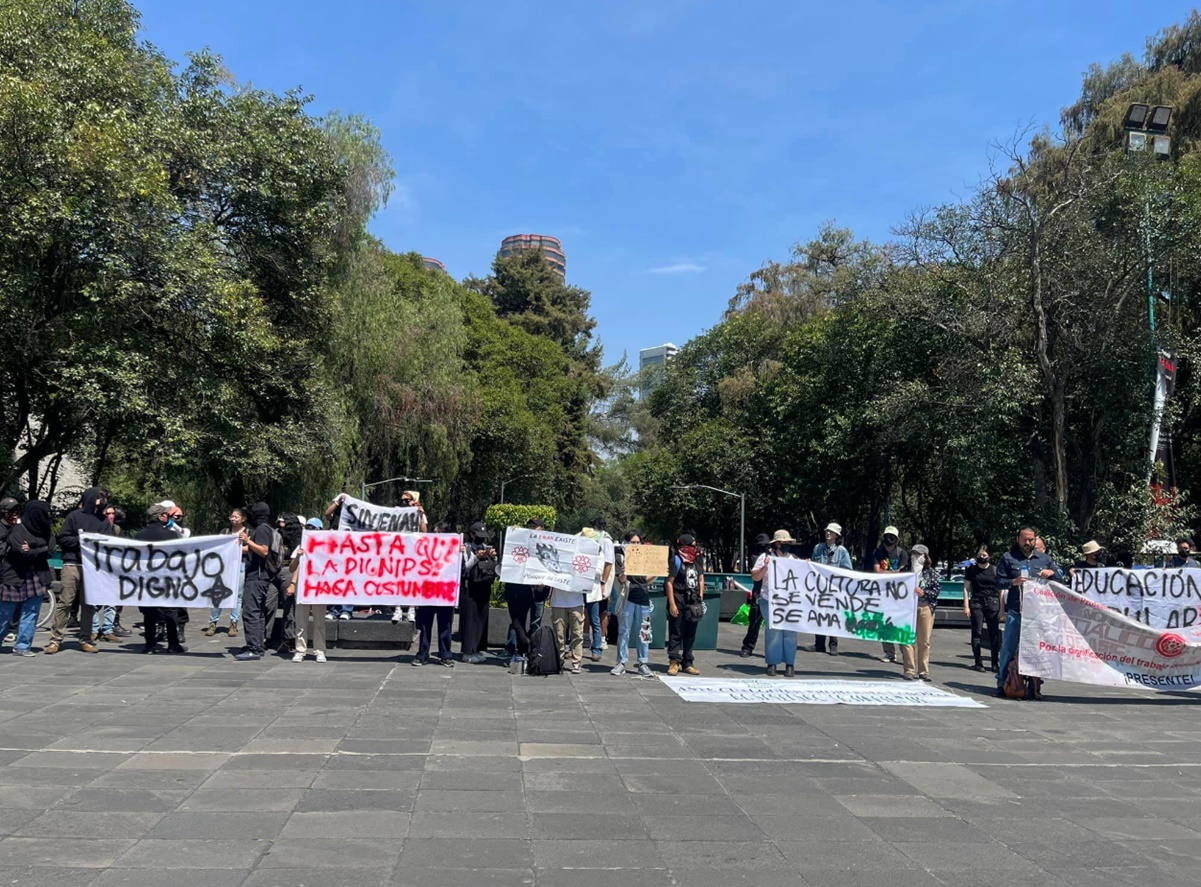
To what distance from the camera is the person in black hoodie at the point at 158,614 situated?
11.6 meters

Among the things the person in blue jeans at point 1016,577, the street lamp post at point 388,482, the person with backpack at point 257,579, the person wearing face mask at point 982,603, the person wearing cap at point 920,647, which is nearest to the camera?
the person in blue jeans at point 1016,577

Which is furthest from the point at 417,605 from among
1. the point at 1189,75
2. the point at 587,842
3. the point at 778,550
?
the point at 1189,75

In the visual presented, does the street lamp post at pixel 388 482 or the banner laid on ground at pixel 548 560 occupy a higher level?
the street lamp post at pixel 388 482

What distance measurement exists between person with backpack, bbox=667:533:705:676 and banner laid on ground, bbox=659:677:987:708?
48cm

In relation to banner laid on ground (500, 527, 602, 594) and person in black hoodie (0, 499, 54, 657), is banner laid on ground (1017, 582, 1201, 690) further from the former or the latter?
person in black hoodie (0, 499, 54, 657)

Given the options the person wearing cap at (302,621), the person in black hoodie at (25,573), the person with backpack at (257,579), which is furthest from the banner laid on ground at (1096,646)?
the person in black hoodie at (25,573)

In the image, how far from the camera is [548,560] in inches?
446

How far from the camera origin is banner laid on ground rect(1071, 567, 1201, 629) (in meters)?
11.1

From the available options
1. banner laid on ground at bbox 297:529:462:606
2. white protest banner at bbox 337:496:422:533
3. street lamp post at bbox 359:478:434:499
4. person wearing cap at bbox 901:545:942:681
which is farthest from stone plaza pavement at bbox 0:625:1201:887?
street lamp post at bbox 359:478:434:499

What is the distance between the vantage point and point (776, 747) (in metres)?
7.71

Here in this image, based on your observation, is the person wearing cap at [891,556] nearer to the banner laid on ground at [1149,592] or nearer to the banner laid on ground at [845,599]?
the banner laid on ground at [845,599]

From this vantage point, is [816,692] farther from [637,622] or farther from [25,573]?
[25,573]

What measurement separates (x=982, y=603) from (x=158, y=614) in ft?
34.0

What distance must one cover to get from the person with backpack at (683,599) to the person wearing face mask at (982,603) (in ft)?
13.5
